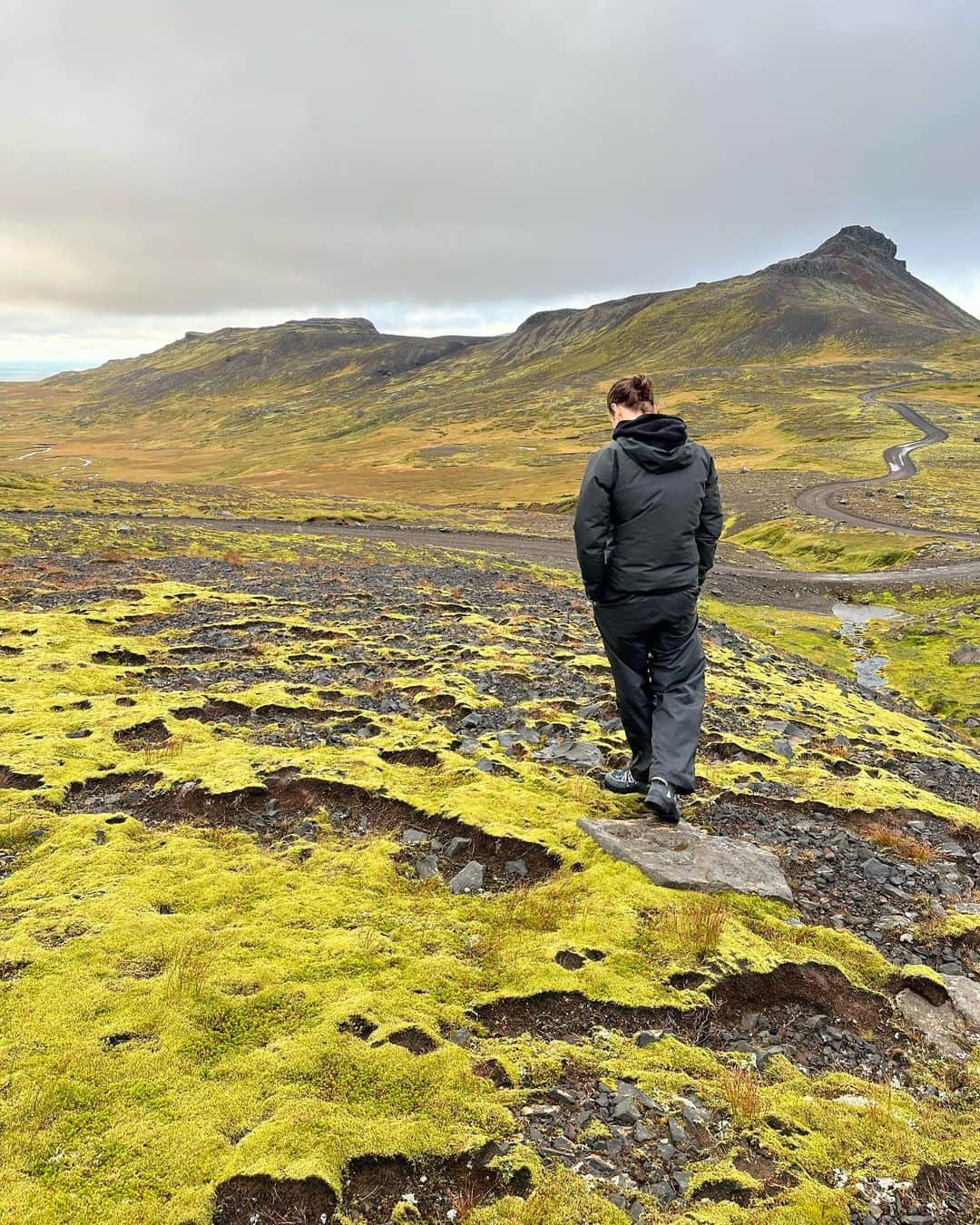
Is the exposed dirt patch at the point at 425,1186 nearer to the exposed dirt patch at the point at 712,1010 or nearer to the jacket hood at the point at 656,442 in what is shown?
the exposed dirt patch at the point at 712,1010

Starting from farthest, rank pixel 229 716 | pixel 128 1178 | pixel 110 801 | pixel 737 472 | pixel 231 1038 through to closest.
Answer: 1. pixel 737 472
2. pixel 229 716
3. pixel 110 801
4. pixel 231 1038
5. pixel 128 1178

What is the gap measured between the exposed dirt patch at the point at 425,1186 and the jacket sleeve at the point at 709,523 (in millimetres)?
6412

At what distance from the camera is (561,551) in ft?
177

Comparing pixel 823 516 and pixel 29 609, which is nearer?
pixel 29 609

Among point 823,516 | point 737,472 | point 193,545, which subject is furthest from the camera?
point 737,472

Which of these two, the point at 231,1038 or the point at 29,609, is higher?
the point at 29,609

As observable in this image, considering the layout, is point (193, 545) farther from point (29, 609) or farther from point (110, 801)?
point (110, 801)

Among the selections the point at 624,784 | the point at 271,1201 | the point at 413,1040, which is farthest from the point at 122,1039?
the point at 624,784

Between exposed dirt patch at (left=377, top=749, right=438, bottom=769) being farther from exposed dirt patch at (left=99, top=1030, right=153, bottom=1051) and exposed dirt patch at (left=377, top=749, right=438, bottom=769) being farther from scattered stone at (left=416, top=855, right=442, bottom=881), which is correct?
exposed dirt patch at (left=99, top=1030, right=153, bottom=1051)

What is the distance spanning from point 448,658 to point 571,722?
16.7 ft

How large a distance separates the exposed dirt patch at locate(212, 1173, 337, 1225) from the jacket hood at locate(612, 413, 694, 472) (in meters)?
7.27

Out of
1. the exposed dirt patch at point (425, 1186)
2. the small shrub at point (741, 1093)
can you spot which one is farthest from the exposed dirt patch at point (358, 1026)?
the small shrub at point (741, 1093)

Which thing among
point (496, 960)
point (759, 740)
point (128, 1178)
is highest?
point (128, 1178)

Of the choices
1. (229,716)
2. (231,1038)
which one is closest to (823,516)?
(229,716)
